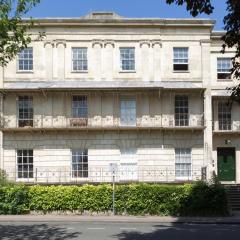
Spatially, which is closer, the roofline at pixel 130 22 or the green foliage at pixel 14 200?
the green foliage at pixel 14 200

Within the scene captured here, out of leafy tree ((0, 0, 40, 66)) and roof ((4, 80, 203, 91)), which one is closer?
leafy tree ((0, 0, 40, 66))

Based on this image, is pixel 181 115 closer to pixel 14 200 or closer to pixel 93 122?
pixel 93 122

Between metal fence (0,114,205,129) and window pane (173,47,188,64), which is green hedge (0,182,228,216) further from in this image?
window pane (173,47,188,64)

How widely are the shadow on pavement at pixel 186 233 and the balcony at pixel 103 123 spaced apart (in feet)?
41.7

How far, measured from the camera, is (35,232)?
794 inches

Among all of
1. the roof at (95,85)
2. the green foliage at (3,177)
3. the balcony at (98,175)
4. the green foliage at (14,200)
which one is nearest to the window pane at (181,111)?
the roof at (95,85)

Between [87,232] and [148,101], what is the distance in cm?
1729

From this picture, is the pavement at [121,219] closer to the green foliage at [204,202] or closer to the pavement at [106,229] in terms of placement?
the pavement at [106,229]

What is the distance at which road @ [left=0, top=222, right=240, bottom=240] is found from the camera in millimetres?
18766

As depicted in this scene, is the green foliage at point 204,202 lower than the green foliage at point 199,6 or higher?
lower

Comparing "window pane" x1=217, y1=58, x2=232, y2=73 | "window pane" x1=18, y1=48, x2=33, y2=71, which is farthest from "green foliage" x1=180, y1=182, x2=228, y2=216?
"window pane" x1=18, y1=48, x2=33, y2=71

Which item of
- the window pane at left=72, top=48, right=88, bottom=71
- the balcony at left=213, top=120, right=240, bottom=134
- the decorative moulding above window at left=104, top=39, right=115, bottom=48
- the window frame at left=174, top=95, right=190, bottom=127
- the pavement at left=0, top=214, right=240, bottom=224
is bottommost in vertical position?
the pavement at left=0, top=214, right=240, bottom=224

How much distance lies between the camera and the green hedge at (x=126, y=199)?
2823 centimetres

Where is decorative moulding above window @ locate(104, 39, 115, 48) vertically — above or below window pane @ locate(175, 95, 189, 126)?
above
